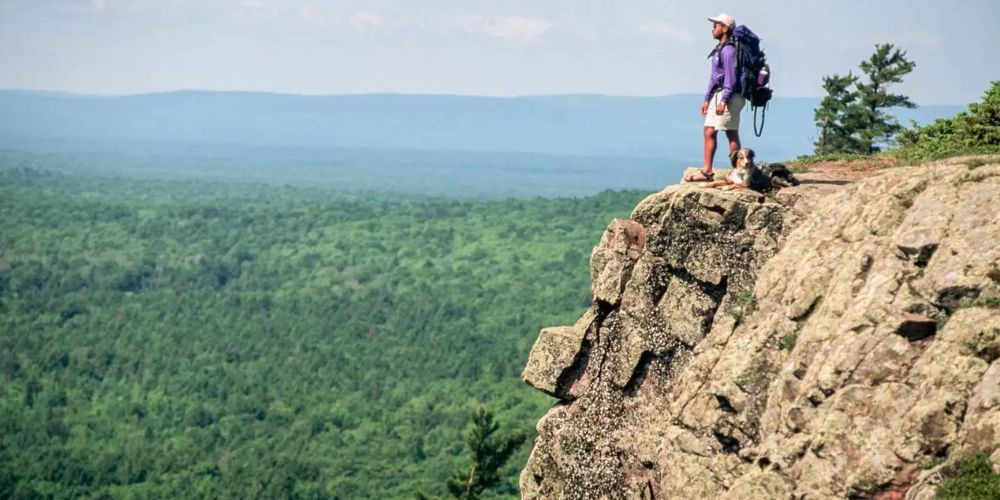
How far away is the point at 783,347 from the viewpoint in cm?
1490

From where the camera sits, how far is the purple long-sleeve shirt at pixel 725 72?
1822 centimetres

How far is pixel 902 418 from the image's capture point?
41.2 ft

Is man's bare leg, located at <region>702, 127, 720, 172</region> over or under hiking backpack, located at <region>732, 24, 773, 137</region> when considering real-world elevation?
under

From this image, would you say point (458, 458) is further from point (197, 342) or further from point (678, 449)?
point (678, 449)

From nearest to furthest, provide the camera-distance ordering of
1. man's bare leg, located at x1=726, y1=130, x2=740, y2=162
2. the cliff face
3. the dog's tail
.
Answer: the cliff face, the dog's tail, man's bare leg, located at x1=726, y1=130, x2=740, y2=162

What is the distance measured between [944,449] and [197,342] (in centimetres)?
13437

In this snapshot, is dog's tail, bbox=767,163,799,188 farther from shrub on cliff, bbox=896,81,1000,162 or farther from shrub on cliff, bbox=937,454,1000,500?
shrub on cliff, bbox=937,454,1000,500

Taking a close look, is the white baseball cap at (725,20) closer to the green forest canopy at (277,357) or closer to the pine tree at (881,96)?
the pine tree at (881,96)

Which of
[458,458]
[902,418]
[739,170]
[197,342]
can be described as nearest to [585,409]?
[739,170]

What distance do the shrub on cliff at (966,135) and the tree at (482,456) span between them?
22213mm

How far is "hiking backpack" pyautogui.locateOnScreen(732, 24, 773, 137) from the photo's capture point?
59.7 ft

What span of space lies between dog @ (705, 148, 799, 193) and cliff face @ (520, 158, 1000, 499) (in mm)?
325

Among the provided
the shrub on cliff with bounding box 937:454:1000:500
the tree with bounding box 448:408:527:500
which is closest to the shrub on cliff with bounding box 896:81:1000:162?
the shrub on cliff with bounding box 937:454:1000:500

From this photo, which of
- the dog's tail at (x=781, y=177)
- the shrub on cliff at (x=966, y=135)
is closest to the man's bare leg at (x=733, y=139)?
the dog's tail at (x=781, y=177)
